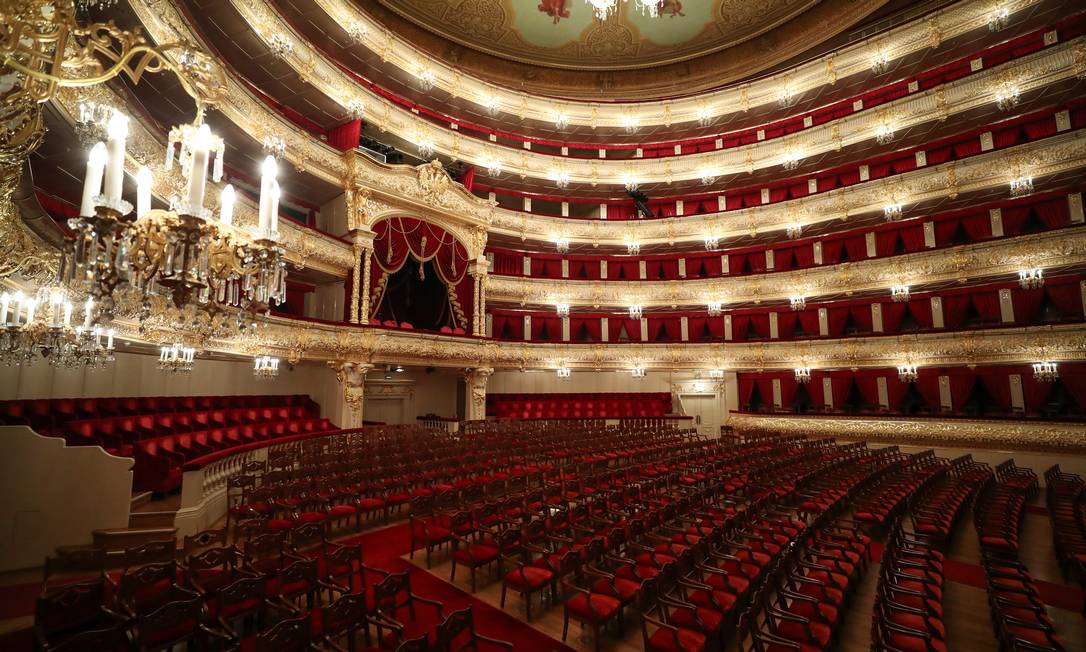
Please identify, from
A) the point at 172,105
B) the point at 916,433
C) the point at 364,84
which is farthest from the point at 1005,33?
the point at 172,105

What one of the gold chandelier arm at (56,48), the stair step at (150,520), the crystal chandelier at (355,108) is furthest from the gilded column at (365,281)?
the gold chandelier arm at (56,48)

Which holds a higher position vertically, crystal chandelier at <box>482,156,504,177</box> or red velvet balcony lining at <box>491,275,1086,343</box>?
crystal chandelier at <box>482,156,504,177</box>

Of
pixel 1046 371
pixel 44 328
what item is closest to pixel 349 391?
pixel 44 328

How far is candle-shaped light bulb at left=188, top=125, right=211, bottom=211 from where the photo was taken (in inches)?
130

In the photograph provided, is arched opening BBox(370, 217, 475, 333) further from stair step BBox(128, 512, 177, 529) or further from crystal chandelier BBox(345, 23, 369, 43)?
stair step BBox(128, 512, 177, 529)

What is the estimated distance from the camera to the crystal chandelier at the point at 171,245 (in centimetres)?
294

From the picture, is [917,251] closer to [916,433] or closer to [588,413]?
[916,433]

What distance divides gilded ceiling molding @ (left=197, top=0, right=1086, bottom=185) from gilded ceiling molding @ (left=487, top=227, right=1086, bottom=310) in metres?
4.97

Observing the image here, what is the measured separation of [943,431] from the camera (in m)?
13.9

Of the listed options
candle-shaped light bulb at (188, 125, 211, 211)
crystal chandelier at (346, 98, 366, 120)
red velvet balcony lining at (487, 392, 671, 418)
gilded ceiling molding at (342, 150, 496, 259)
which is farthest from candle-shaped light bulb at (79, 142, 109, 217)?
red velvet balcony lining at (487, 392, 671, 418)

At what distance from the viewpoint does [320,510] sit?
22.5 feet

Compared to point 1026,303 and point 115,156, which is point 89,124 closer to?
point 115,156

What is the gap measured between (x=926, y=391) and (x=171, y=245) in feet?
67.8

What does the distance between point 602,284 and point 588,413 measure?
20.1 feet
